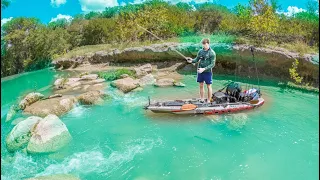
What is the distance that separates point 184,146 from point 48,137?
4757mm

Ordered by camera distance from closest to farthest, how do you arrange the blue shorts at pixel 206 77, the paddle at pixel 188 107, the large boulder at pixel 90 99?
the blue shorts at pixel 206 77 < the paddle at pixel 188 107 < the large boulder at pixel 90 99

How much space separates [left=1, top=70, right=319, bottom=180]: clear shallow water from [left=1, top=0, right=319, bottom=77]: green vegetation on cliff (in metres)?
6.66

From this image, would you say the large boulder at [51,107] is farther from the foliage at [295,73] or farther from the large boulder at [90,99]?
the foliage at [295,73]

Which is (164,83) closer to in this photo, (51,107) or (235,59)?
(235,59)

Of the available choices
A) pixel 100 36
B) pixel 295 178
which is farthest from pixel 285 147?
pixel 100 36

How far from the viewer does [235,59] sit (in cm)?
2075

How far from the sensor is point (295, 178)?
28.2 ft

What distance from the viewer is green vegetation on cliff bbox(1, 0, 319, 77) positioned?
70.3 feet

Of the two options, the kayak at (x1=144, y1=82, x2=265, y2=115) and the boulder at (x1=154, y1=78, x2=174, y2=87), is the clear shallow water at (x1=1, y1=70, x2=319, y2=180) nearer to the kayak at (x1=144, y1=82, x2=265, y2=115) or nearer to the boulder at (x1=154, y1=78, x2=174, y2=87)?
the kayak at (x1=144, y1=82, x2=265, y2=115)

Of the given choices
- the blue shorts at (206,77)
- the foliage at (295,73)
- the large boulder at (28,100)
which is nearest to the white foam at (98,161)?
the blue shorts at (206,77)

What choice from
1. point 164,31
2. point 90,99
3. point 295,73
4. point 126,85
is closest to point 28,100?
point 90,99

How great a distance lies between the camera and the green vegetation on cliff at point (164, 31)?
21438 millimetres

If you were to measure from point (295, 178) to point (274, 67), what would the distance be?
37.1ft

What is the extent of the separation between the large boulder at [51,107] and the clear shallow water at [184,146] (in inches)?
17.0
